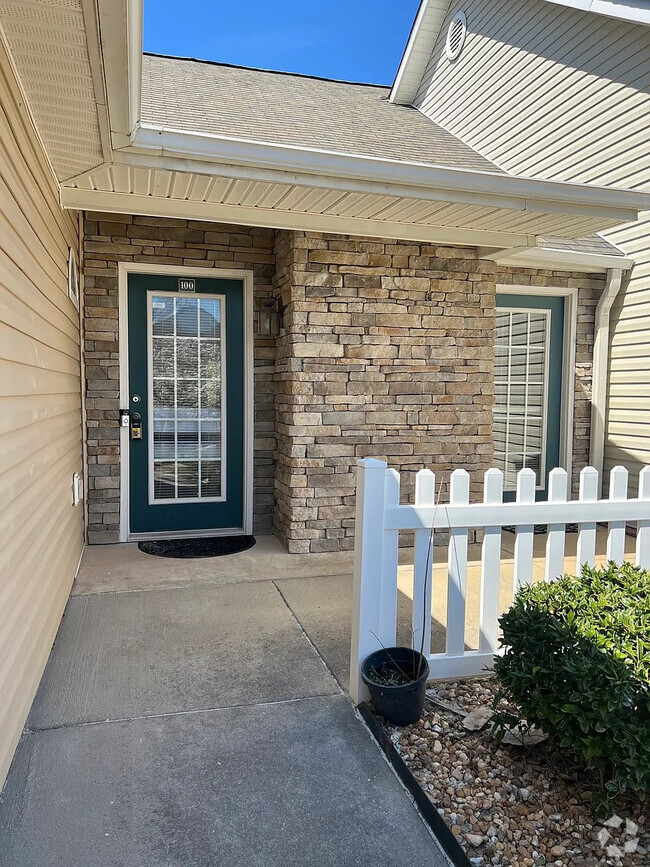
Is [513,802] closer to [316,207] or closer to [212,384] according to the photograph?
[316,207]

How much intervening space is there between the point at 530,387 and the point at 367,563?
415cm

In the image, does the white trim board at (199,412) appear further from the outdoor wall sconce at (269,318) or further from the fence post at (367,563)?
the fence post at (367,563)

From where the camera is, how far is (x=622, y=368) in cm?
603

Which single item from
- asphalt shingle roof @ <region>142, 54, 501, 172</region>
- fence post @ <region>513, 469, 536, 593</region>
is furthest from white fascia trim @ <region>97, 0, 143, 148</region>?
fence post @ <region>513, 469, 536, 593</region>

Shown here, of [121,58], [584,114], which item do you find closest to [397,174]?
[121,58]

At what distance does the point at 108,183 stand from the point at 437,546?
12.0ft

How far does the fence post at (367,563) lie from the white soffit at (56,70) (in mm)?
1771

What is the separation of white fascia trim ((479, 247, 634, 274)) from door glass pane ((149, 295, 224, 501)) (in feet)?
8.39

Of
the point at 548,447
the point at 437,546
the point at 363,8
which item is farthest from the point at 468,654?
the point at 363,8

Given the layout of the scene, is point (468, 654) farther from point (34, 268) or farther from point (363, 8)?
point (363, 8)

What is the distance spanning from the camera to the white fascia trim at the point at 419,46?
26.3ft

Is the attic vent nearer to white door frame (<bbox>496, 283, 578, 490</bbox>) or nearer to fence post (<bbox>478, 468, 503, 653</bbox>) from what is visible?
white door frame (<bbox>496, 283, 578, 490</bbox>)

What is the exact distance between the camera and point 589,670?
1.88 meters

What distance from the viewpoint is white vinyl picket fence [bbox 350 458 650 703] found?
2.61 metres
